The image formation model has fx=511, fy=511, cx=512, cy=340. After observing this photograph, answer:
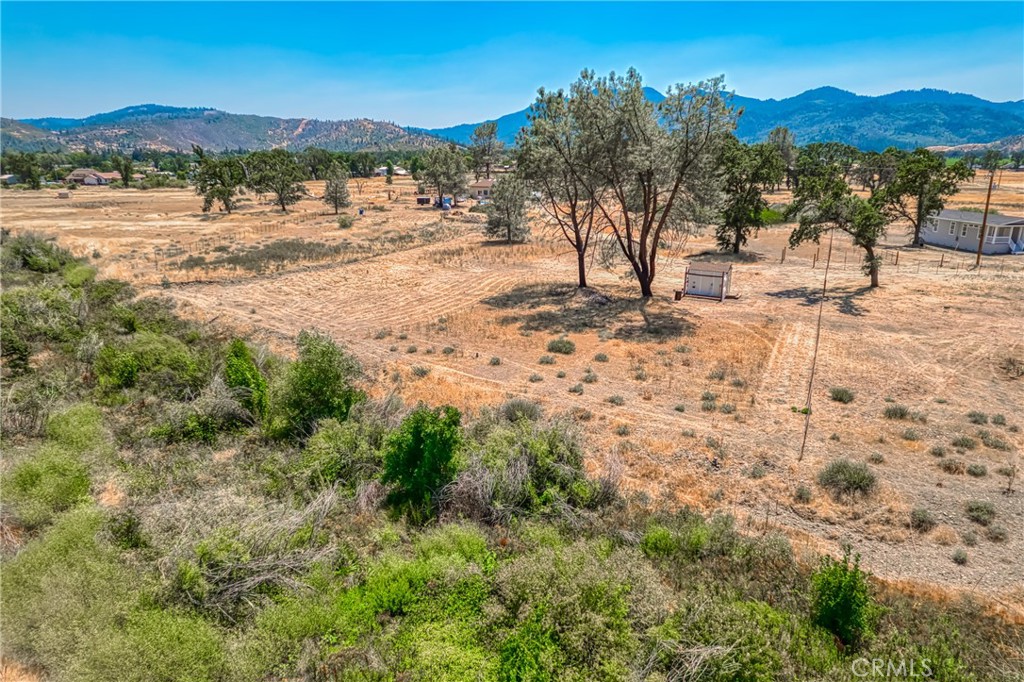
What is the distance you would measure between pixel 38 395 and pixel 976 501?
61.3ft

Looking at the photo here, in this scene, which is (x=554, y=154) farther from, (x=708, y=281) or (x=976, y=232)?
(x=976, y=232)

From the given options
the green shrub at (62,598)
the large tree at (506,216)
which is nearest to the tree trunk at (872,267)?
the large tree at (506,216)

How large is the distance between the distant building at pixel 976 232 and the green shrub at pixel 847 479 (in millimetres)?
30834

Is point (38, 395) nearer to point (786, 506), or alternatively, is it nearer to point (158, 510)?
point (158, 510)

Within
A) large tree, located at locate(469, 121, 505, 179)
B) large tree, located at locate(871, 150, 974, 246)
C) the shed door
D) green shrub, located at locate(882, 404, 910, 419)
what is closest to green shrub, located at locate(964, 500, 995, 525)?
green shrub, located at locate(882, 404, 910, 419)

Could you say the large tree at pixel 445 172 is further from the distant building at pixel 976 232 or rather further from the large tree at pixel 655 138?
the distant building at pixel 976 232

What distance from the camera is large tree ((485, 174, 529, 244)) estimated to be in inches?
1400

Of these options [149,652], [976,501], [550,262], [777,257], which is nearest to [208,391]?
[149,652]

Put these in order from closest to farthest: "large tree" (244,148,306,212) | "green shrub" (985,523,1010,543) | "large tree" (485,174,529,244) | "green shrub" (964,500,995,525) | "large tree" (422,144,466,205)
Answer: "green shrub" (985,523,1010,543) < "green shrub" (964,500,995,525) < "large tree" (485,174,529,244) < "large tree" (244,148,306,212) < "large tree" (422,144,466,205)

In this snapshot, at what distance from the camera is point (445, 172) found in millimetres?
61188

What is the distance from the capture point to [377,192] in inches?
3236

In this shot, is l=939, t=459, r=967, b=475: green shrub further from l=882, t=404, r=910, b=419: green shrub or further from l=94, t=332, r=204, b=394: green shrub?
l=94, t=332, r=204, b=394: green shrub

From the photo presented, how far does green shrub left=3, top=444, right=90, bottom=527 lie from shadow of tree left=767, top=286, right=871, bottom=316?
23362mm

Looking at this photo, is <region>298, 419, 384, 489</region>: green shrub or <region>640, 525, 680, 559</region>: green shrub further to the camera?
<region>298, 419, 384, 489</region>: green shrub
